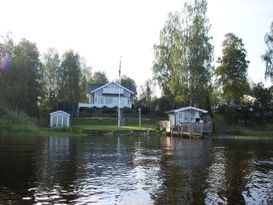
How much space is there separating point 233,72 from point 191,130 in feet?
61.9

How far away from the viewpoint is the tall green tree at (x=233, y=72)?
76.7 m

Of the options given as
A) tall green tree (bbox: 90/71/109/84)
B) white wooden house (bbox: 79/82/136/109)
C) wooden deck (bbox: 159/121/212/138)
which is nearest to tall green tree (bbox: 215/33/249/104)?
wooden deck (bbox: 159/121/212/138)

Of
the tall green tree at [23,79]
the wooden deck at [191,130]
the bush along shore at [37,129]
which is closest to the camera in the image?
the bush along shore at [37,129]

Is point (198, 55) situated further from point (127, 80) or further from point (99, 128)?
point (127, 80)

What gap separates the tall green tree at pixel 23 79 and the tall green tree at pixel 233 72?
30.9 meters

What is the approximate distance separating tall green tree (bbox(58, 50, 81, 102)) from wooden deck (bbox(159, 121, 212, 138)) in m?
34.1

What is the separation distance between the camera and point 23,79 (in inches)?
2995

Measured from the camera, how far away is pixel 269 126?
248 feet

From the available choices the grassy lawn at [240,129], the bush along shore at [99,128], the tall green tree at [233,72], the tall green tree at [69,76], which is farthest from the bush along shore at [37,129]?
the tall green tree at [69,76]

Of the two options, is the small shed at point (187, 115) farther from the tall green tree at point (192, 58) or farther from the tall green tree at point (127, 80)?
the tall green tree at point (127, 80)

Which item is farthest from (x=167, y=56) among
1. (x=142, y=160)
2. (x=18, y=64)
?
(x=142, y=160)

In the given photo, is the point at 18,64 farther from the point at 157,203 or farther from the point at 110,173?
the point at 157,203

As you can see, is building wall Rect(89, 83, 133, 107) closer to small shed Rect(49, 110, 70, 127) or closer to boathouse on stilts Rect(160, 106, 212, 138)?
small shed Rect(49, 110, 70, 127)

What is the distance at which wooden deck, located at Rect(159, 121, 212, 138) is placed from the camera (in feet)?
204
